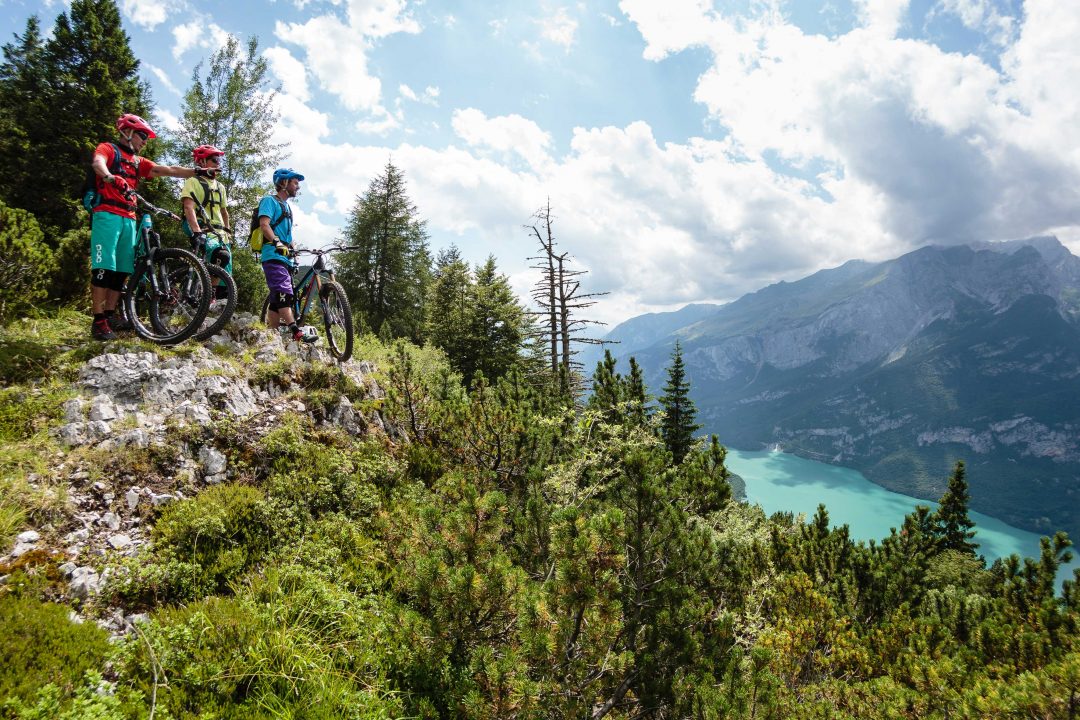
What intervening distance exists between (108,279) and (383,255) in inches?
880

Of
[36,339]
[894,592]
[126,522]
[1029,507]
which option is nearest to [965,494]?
[894,592]

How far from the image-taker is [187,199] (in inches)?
269

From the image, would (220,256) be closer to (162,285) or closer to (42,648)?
(162,285)

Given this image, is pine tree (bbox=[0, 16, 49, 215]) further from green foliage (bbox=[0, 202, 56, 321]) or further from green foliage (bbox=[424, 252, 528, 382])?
green foliage (bbox=[424, 252, 528, 382])

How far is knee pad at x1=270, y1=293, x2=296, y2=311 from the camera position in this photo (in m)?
7.77

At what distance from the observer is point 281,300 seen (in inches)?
309

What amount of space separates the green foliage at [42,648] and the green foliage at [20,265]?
20.3ft

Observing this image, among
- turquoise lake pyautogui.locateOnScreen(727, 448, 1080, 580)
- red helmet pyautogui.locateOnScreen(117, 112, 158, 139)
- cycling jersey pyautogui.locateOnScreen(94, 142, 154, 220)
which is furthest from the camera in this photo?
turquoise lake pyautogui.locateOnScreen(727, 448, 1080, 580)

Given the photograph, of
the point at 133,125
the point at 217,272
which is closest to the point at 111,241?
the point at 217,272

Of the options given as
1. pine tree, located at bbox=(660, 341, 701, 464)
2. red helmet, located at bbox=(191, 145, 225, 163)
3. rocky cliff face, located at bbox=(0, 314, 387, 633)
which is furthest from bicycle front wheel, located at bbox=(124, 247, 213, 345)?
pine tree, located at bbox=(660, 341, 701, 464)

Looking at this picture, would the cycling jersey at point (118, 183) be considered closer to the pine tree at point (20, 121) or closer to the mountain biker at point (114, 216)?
the mountain biker at point (114, 216)

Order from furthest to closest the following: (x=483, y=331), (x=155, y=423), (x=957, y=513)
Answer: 1. (x=957, y=513)
2. (x=483, y=331)
3. (x=155, y=423)

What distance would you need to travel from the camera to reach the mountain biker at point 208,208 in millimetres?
6809

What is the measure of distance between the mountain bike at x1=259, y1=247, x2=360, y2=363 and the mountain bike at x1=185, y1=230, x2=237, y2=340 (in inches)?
40.6
